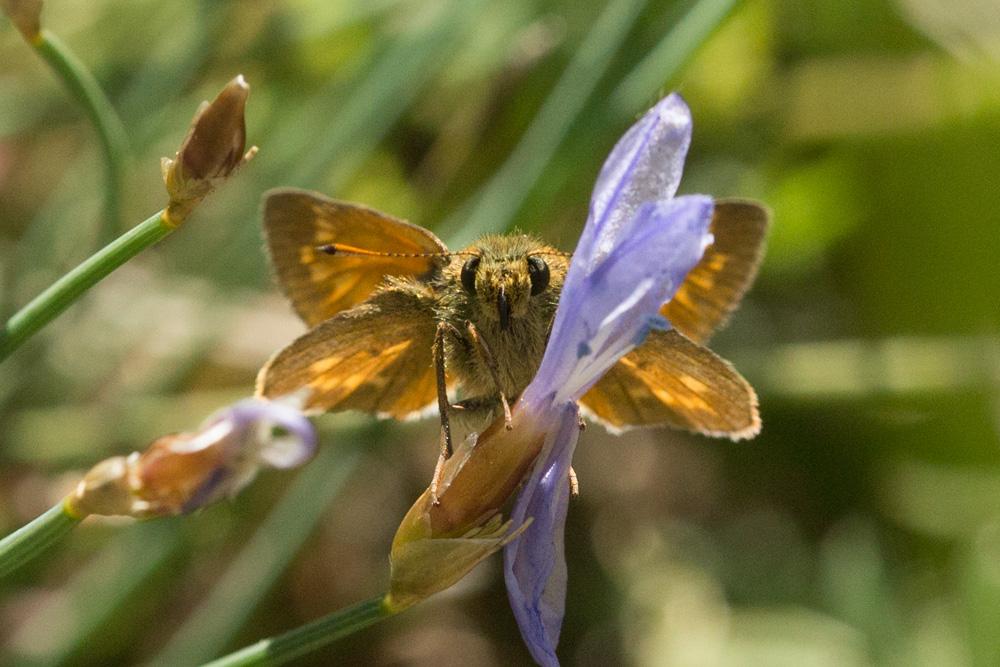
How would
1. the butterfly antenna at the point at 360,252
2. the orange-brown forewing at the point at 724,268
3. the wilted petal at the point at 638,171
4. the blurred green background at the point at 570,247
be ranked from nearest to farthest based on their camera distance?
the wilted petal at the point at 638,171 → the butterfly antenna at the point at 360,252 → the orange-brown forewing at the point at 724,268 → the blurred green background at the point at 570,247

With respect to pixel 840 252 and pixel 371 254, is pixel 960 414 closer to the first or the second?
pixel 840 252

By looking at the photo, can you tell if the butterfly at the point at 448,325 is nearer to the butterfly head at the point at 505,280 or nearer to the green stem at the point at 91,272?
the butterfly head at the point at 505,280

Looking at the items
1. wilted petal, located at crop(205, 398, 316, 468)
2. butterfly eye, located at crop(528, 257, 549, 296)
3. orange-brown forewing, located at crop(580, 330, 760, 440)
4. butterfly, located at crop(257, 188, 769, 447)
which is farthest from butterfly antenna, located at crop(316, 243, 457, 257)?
wilted petal, located at crop(205, 398, 316, 468)

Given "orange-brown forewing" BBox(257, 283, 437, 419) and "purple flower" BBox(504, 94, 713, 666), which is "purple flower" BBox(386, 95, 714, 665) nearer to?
"purple flower" BBox(504, 94, 713, 666)

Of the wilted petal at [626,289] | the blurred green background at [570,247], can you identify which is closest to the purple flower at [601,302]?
the wilted petal at [626,289]

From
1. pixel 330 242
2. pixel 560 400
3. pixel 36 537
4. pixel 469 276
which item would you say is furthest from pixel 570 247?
pixel 36 537

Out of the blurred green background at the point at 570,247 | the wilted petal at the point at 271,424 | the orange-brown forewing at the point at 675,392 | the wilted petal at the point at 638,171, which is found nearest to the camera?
→ the wilted petal at the point at 271,424
